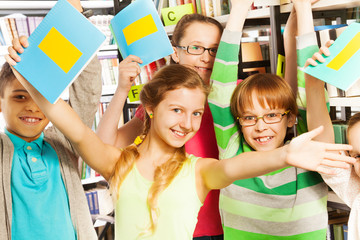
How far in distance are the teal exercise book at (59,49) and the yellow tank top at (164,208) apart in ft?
1.21

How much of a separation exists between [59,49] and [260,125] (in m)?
0.64

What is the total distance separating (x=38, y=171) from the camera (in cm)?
134

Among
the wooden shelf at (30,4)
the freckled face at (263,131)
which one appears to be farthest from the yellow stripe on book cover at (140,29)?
the wooden shelf at (30,4)

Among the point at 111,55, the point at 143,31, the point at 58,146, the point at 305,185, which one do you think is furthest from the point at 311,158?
the point at 111,55

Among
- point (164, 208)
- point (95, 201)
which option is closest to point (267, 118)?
point (164, 208)

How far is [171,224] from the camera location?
1.22 meters

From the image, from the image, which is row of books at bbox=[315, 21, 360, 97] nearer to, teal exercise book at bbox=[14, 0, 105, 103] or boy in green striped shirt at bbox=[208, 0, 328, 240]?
boy in green striped shirt at bbox=[208, 0, 328, 240]

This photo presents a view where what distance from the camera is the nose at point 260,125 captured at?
1316mm

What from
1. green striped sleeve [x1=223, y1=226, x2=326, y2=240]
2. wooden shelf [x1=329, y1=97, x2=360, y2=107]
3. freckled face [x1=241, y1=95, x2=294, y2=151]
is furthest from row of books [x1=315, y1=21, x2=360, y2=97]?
green striped sleeve [x1=223, y1=226, x2=326, y2=240]

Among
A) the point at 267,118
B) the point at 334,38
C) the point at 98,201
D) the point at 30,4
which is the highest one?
the point at 30,4

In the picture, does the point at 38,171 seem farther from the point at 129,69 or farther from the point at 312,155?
the point at 312,155

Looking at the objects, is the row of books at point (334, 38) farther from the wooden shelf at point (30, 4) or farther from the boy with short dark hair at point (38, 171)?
the wooden shelf at point (30, 4)

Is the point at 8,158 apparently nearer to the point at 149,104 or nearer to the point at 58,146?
the point at 58,146

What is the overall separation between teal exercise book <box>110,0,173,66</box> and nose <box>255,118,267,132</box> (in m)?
0.37
